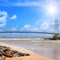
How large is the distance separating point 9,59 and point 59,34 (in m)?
15.6

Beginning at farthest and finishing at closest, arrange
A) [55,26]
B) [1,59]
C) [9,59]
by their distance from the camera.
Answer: [55,26] < [9,59] < [1,59]

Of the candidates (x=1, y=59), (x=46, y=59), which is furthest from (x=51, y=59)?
(x=1, y=59)

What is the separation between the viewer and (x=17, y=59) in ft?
16.7

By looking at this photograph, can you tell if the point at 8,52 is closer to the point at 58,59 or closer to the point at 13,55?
the point at 13,55

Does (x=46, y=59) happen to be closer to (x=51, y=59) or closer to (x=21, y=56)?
(x=51, y=59)

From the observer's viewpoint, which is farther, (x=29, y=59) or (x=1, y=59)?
(x=29, y=59)

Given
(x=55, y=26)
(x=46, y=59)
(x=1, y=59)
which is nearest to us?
(x=1, y=59)

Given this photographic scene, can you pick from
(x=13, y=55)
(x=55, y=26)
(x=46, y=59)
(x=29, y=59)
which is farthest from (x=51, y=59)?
(x=55, y=26)

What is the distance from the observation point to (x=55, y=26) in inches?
762

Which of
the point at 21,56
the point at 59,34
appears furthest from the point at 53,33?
the point at 21,56

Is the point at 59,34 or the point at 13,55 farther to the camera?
the point at 59,34

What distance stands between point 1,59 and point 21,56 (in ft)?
2.99

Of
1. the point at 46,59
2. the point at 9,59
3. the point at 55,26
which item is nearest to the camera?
the point at 9,59

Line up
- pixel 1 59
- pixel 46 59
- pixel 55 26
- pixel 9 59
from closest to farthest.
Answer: pixel 1 59, pixel 9 59, pixel 46 59, pixel 55 26
